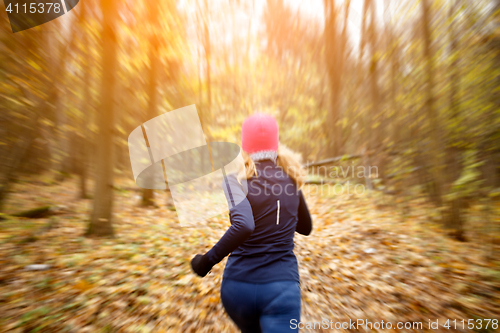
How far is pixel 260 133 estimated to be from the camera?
5.23ft

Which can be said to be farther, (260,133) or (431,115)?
(431,115)

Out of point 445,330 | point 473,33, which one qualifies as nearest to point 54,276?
point 445,330

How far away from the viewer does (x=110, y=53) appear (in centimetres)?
516

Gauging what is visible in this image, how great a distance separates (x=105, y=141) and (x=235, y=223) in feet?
16.6

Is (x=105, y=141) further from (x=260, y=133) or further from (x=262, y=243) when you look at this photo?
(x=262, y=243)

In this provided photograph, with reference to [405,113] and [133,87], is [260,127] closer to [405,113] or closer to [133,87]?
[405,113]

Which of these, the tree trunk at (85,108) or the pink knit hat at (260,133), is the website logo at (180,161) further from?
the pink knit hat at (260,133)

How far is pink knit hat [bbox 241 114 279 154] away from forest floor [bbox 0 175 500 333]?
2.82 meters

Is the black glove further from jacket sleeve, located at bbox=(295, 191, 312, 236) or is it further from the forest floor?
the forest floor

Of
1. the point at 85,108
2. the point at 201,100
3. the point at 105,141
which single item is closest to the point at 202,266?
the point at 105,141

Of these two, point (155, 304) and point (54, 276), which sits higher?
point (54, 276)

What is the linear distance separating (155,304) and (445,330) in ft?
12.2

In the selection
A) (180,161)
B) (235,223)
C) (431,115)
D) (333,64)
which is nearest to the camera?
(235,223)

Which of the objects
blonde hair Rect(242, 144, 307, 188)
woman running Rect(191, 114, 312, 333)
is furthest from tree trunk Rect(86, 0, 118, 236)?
blonde hair Rect(242, 144, 307, 188)
